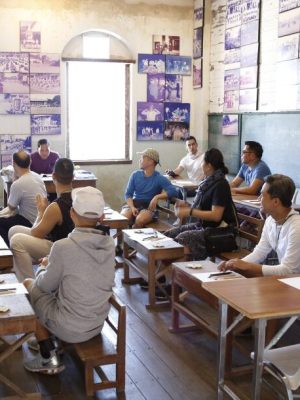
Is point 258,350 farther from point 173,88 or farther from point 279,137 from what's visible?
point 173,88

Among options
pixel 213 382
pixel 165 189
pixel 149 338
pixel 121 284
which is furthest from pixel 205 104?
pixel 213 382

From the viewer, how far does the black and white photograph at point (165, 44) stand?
8.44 metres

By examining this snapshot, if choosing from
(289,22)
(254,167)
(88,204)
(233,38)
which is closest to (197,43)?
(233,38)

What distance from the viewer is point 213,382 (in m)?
3.10

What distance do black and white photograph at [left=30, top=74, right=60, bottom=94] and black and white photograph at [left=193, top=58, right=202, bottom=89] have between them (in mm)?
2195

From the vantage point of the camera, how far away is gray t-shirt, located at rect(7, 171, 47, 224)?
4.95 m

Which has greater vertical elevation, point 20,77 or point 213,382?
point 20,77

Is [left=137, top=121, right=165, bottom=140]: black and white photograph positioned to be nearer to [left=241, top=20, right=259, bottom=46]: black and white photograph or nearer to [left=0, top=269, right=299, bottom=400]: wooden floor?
[left=241, top=20, right=259, bottom=46]: black and white photograph

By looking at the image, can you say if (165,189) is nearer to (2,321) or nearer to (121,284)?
(121,284)

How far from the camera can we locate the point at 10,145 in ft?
26.0

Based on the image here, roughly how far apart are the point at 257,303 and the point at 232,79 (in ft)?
19.3

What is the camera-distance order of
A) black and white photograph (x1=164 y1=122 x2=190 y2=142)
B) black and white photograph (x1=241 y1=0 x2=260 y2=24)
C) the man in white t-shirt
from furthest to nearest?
black and white photograph (x1=164 y1=122 x2=190 y2=142) < the man in white t-shirt < black and white photograph (x1=241 y1=0 x2=260 y2=24)

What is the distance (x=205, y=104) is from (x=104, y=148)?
5.78ft

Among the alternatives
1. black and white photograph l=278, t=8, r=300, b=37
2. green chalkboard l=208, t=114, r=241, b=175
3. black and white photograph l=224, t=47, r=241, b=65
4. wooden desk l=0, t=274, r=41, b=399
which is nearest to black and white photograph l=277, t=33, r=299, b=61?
Result: black and white photograph l=278, t=8, r=300, b=37
